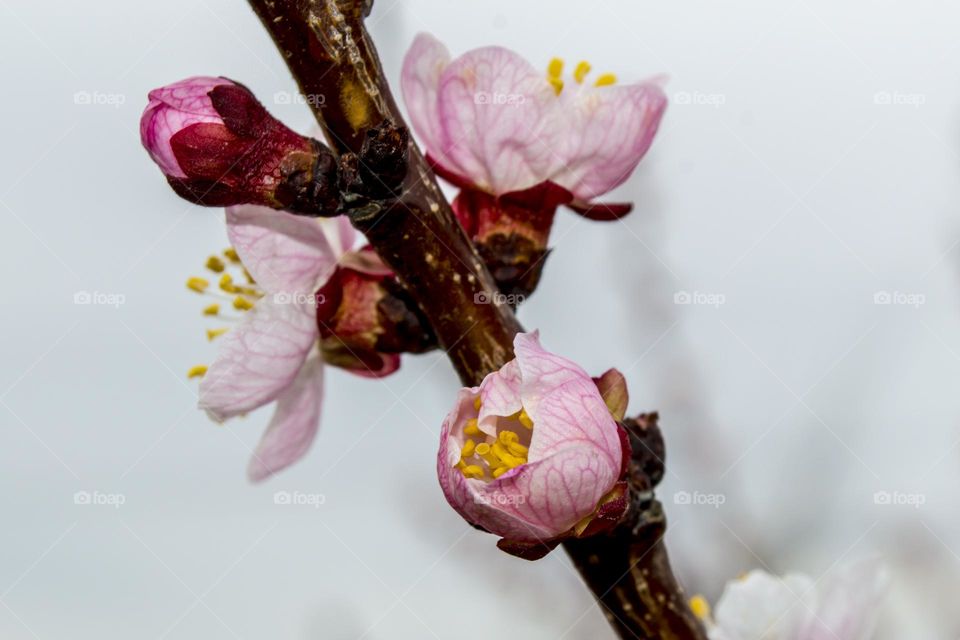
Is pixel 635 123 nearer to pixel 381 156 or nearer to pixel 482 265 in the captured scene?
pixel 482 265

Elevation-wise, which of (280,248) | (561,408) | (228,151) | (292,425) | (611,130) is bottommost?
(292,425)

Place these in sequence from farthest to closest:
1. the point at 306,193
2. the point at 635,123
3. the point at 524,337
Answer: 1. the point at 635,123
2. the point at 306,193
3. the point at 524,337

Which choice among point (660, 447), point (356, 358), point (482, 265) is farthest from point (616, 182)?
point (356, 358)

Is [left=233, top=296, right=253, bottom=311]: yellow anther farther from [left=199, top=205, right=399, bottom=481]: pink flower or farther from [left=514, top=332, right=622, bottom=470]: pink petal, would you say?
[left=514, top=332, right=622, bottom=470]: pink petal

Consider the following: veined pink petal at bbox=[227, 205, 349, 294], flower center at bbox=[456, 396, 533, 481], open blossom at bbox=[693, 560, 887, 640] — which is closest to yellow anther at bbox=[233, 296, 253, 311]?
veined pink petal at bbox=[227, 205, 349, 294]

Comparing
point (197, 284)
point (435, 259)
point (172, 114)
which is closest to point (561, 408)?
point (435, 259)

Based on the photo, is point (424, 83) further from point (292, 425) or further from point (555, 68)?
point (292, 425)

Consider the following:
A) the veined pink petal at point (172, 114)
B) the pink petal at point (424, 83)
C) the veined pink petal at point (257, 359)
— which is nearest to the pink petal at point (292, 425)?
the veined pink petal at point (257, 359)
